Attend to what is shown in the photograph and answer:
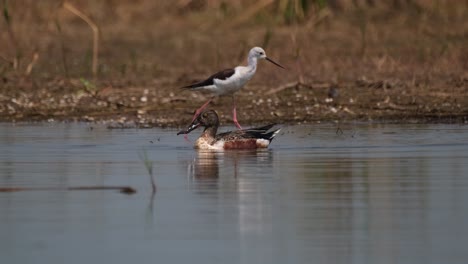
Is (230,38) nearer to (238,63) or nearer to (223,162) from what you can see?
(238,63)

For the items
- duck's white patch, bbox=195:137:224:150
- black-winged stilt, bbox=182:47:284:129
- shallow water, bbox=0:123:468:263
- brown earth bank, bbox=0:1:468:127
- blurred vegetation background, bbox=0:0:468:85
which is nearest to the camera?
shallow water, bbox=0:123:468:263

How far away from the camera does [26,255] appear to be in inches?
289

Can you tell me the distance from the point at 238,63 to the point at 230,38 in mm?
2517

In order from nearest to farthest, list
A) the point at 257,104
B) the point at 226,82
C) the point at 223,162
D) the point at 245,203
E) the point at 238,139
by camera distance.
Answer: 1. the point at 245,203
2. the point at 223,162
3. the point at 238,139
4. the point at 226,82
5. the point at 257,104

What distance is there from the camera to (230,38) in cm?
2362

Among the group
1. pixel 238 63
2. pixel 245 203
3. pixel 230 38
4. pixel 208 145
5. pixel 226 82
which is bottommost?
pixel 245 203

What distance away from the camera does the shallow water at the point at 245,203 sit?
7391mm

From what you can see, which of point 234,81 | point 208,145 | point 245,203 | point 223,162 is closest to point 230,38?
point 234,81

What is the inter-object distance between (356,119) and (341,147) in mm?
3534

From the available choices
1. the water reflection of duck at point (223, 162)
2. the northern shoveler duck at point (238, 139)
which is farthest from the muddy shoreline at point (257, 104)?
the water reflection of duck at point (223, 162)

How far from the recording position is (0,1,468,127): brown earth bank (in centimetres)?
1744

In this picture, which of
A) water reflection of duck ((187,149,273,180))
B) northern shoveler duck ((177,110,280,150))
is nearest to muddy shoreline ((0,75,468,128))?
northern shoveler duck ((177,110,280,150))

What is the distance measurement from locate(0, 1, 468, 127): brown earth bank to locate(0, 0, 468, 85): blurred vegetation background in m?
0.03

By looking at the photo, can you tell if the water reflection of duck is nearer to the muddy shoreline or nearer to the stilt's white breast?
the stilt's white breast
